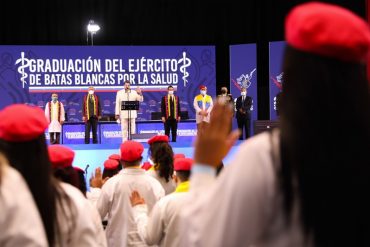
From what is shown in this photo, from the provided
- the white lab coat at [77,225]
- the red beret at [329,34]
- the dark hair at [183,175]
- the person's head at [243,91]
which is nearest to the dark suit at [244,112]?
the person's head at [243,91]

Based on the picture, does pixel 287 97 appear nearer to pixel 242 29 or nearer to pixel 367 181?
pixel 367 181

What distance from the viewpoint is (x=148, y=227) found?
10.9ft

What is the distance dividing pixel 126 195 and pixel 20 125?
239 cm

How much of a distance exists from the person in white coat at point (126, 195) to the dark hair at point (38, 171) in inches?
86.2

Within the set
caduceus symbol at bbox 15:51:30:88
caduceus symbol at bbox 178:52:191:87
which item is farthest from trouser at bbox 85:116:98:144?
caduceus symbol at bbox 178:52:191:87

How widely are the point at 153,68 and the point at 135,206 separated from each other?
15.9m

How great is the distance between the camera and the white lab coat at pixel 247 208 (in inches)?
46.1

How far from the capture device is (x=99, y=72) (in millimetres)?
18438

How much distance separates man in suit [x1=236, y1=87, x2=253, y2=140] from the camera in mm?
16531

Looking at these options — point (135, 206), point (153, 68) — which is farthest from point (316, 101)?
point (153, 68)

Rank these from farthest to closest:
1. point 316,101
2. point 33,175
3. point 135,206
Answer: point 135,206 < point 33,175 < point 316,101

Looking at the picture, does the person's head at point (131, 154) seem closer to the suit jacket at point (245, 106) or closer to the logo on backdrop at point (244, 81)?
the suit jacket at point (245, 106)

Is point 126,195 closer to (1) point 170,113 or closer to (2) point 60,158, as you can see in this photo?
(2) point 60,158

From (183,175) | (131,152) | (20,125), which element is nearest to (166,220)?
(183,175)
